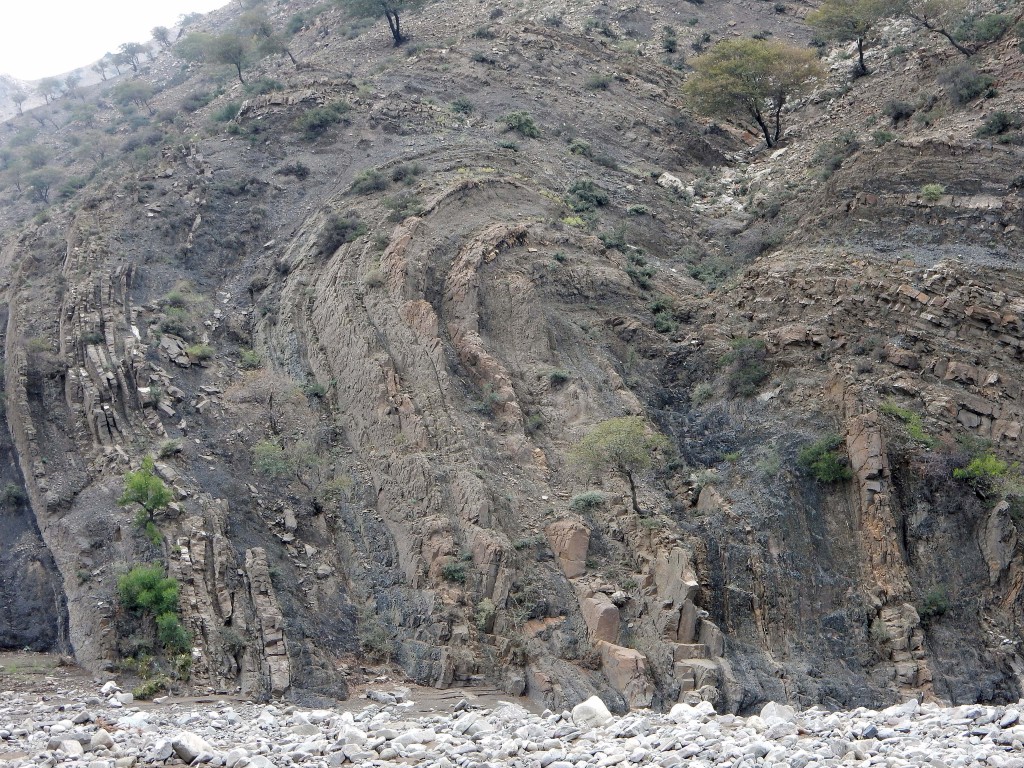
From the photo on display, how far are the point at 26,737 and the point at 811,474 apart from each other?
1574 centimetres

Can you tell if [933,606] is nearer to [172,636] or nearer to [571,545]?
[571,545]

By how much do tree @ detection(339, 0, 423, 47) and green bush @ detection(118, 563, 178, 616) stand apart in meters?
33.0

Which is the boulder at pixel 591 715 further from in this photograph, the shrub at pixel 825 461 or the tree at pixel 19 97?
the tree at pixel 19 97

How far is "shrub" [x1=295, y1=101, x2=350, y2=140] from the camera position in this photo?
3650 centimetres

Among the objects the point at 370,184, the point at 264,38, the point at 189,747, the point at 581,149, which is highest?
the point at 264,38

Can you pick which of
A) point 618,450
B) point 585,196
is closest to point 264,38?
point 585,196

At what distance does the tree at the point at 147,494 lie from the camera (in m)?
21.0

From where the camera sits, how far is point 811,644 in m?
20.3

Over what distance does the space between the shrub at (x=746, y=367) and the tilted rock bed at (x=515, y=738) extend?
10293 mm

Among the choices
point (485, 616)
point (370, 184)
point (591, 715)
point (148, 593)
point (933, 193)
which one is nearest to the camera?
point (591, 715)

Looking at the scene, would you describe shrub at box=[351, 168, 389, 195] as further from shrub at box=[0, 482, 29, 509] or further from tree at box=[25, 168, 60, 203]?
tree at box=[25, 168, 60, 203]

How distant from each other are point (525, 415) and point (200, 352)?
8.40m

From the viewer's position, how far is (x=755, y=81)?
39.3 m

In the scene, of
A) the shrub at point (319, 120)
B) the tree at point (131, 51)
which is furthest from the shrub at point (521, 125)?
the tree at point (131, 51)
